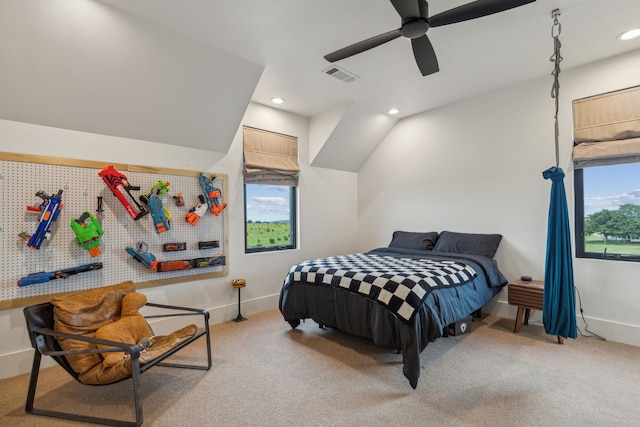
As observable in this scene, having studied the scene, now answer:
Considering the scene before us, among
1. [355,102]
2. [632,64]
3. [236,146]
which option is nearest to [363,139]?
[355,102]

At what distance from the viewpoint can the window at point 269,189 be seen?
4055 mm

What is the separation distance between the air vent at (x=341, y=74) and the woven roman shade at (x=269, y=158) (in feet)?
4.21

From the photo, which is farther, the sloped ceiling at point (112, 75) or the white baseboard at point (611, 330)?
the white baseboard at point (611, 330)

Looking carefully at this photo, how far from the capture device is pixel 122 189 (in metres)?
2.90

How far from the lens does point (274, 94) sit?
3.88 metres

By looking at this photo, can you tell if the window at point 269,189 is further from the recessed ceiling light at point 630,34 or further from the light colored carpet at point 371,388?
the recessed ceiling light at point 630,34

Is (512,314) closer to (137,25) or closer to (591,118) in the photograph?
(591,118)

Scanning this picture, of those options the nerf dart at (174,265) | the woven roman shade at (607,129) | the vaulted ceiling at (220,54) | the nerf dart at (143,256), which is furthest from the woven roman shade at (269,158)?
the woven roman shade at (607,129)

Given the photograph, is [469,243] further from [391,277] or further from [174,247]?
[174,247]

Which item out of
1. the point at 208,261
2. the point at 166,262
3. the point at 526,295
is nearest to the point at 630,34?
the point at 526,295

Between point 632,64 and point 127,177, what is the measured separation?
16.8 feet

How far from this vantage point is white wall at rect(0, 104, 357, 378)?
253 cm

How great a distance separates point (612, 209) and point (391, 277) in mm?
2540

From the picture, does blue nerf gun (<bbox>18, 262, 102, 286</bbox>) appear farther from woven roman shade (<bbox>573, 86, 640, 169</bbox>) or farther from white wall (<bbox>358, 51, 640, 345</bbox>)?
woven roman shade (<bbox>573, 86, 640, 169</bbox>)
